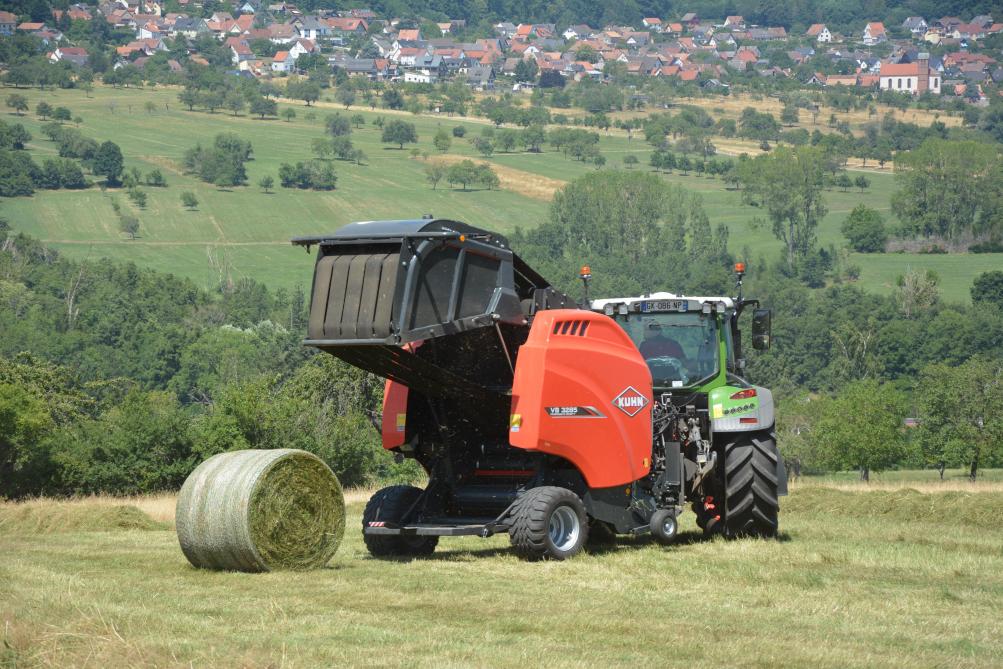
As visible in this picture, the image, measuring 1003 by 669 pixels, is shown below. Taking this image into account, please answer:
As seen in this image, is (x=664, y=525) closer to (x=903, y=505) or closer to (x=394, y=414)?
(x=394, y=414)

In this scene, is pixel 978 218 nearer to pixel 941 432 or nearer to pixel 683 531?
pixel 941 432

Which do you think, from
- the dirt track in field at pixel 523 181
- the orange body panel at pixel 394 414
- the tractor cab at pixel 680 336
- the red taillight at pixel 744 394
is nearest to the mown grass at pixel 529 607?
the orange body panel at pixel 394 414

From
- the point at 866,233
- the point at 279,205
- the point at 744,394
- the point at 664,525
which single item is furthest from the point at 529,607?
the point at 279,205

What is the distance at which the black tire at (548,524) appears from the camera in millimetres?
15562

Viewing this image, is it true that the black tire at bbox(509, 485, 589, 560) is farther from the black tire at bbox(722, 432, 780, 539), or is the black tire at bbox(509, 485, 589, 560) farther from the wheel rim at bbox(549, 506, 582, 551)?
the black tire at bbox(722, 432, 780, 539)

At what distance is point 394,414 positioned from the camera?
56.1 ft

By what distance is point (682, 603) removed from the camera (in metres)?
12.9

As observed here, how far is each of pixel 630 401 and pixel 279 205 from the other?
134 meters

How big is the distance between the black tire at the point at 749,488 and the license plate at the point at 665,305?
1771 millimetres

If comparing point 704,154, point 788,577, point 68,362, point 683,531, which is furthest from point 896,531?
point 704,154

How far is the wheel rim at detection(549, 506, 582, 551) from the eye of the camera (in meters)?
16.1

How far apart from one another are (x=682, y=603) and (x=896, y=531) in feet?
23.3

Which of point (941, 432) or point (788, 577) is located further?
point (941, 432)

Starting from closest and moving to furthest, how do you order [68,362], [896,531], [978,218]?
[896,531], [68,362], [978,218]
